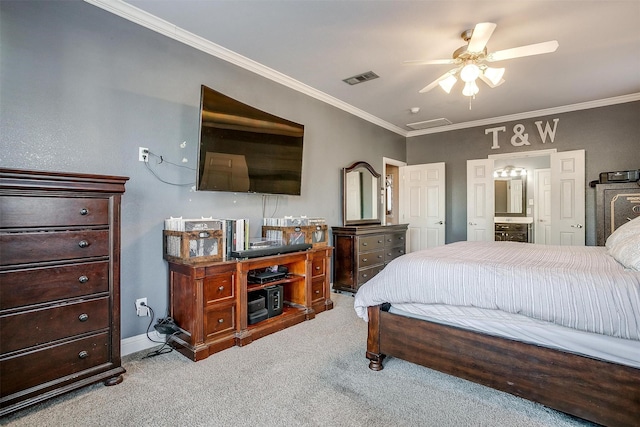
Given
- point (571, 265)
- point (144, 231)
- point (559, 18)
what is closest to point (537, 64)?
point (559, 18)

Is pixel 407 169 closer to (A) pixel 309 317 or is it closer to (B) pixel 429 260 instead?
(A) pixel 309 317

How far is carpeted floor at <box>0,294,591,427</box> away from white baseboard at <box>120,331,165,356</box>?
108 mm

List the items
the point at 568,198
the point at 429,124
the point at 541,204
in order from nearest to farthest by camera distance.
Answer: the point at 568,198 → the point at 429,124 → the point at 541,204

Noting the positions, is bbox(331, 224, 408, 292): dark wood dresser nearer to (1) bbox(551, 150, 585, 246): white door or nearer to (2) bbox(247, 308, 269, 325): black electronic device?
(2) bbox(247, 308, 269, 325): black electronic device

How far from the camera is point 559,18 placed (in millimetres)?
2441

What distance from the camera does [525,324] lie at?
1.60m

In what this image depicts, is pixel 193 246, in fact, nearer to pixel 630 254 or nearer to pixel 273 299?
pixel 273 299

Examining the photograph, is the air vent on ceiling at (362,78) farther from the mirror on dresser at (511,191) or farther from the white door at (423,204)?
the mirror on dresser at (511,191)

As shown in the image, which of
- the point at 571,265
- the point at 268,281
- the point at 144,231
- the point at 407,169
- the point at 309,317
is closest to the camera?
the point at 571,265

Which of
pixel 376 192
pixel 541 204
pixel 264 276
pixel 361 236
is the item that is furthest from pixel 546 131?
pixel 264 276

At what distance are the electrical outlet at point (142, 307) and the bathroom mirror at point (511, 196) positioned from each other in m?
6.74

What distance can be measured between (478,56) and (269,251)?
2.45 metres

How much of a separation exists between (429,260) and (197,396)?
1588 millimetres

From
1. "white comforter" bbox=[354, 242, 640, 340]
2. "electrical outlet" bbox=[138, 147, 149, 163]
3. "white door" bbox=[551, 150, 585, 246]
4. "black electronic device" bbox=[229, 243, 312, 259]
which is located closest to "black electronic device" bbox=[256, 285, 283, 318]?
"black electronic device" bbox=[229, 243, 312, 259]
